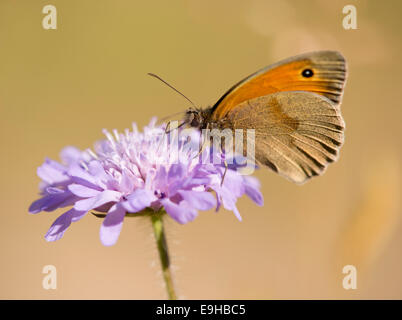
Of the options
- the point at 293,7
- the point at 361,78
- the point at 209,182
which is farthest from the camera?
the point at 361,78

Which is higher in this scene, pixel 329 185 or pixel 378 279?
pixel 329 185

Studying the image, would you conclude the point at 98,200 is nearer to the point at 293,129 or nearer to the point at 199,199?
the point at 199,199

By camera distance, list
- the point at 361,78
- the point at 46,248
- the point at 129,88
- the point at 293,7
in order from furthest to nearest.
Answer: the point at 129,88 → the point at 361,78 → the point at 293,7 → the point at 46,248

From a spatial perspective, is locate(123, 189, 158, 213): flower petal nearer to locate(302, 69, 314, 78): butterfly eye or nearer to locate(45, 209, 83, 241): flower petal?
locate(45, 209, 83, 241): flower petal

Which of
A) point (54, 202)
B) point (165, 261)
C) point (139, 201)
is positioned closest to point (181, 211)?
point (139, 201)

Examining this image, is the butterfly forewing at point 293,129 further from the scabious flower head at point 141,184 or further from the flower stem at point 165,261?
the flower stem at point 165,261

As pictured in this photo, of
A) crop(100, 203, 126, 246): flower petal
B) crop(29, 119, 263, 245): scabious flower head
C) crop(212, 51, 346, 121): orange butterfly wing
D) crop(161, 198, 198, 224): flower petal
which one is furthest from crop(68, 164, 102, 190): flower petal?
crop(212, 51, 346, 121): orange butterfly wing

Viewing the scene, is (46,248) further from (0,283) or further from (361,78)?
(361,78)

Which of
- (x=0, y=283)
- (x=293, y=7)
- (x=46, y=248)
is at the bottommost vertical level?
(x=0, y=283)

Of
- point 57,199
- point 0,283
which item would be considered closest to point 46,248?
point 0,283
